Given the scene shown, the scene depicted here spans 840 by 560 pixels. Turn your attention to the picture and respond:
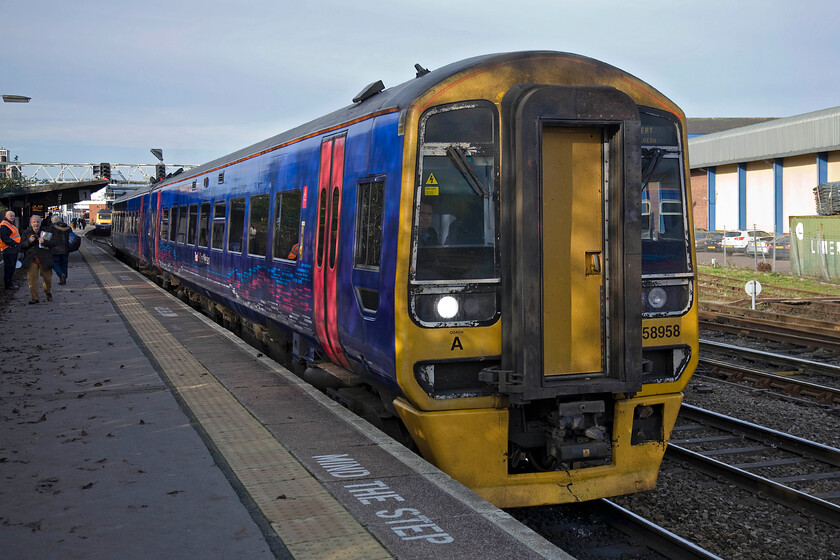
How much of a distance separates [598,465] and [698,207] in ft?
157

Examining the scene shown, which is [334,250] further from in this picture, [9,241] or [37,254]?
[9,241]

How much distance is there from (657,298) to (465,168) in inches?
66.6

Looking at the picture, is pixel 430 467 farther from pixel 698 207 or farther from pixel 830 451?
pixel 698 207

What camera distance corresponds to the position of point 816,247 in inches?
976

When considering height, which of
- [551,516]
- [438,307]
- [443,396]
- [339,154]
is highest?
[339,154]

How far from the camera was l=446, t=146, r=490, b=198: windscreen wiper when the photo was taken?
17.7ft

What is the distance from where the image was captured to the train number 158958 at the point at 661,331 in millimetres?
5805

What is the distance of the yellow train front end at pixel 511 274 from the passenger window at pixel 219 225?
7520mm

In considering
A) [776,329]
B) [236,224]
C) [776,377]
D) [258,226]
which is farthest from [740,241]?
[258,226]

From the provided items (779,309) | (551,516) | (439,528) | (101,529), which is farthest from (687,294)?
(779,309)

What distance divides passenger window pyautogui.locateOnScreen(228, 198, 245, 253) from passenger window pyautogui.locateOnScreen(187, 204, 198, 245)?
380 cm

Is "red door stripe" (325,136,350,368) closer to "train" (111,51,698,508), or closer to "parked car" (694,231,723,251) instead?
"train" (111,51,698,508)

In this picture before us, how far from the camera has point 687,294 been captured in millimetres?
6023

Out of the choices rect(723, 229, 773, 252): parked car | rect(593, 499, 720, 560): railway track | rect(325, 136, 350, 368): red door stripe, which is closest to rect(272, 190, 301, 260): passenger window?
rect(325, 136, 350, 368): red door stripe
